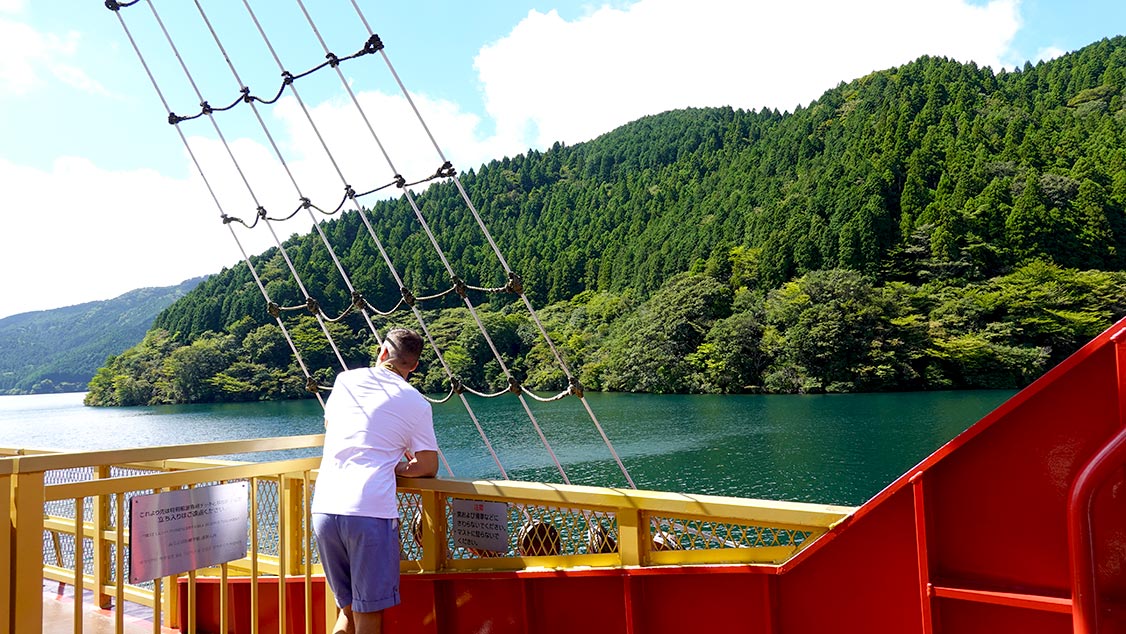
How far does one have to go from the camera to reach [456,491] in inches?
115

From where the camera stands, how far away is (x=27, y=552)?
2.06 m

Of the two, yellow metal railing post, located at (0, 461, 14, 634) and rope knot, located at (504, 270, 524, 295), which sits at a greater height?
rope knot, located at (504, 270, 524, 295)

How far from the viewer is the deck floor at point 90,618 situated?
3.46m

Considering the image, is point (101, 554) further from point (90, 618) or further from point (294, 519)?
point (294, 519)

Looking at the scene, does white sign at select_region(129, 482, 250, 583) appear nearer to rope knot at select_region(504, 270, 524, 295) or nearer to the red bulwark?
the red bulwark

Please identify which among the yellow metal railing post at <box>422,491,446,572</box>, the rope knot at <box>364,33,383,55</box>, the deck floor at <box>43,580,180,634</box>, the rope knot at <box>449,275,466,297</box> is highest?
the rope knot at <box>364,33,383,55</box>

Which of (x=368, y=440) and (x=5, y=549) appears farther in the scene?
(x=368, y=440)

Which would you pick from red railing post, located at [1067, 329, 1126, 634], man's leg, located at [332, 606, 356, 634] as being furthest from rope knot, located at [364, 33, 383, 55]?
red railing post, located at [1067, 329, 1126, 634]

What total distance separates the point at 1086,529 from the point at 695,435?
28.3m

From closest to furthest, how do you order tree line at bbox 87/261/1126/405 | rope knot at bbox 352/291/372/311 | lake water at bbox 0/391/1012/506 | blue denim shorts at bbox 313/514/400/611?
blue denim shorts at bbox 313/514/400/611, rope knot at bbox 352/291/372/311, lake water at bbox 0/391/1012/506, tree line at bbox 87/261/1126/405

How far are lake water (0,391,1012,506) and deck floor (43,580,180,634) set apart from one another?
14.0 feet

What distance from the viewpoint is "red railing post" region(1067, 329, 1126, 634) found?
1508 millimetres

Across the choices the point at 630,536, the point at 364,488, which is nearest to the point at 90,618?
the point at 364,488

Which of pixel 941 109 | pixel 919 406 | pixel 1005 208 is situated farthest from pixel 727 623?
pixel 941 109
